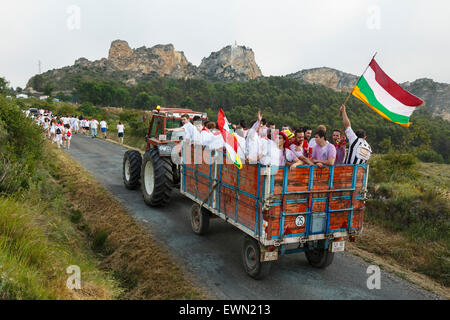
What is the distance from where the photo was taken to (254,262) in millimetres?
5164

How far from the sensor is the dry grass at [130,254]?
15.4 ft

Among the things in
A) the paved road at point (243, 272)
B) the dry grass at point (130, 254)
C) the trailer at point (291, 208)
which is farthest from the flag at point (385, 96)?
the dry grass at point (130, 254)

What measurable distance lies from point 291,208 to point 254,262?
3.75 feet

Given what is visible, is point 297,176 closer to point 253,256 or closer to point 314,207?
point 314,207

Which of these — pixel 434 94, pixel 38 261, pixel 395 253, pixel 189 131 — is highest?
pixel 434 94

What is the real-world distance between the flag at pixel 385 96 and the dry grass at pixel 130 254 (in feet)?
14.0

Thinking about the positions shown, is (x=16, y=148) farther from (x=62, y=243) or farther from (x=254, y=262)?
(x=254, y=262)

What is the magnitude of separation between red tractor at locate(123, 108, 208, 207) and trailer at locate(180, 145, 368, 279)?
8.59 ft


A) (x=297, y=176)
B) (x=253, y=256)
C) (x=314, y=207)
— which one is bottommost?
(x=253, y=256)

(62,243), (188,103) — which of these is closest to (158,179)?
(62,243)

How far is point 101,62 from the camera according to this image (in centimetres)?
19700

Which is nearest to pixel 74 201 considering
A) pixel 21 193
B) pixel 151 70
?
pixel 21 193

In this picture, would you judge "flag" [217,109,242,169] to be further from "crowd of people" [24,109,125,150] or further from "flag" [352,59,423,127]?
"crowd of people" [24,109,125,150]
